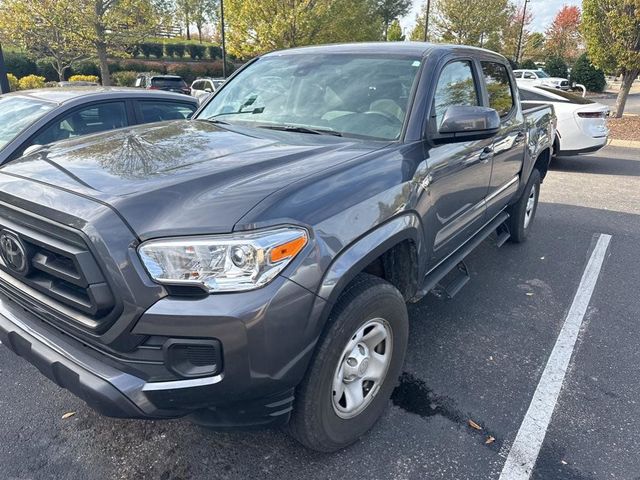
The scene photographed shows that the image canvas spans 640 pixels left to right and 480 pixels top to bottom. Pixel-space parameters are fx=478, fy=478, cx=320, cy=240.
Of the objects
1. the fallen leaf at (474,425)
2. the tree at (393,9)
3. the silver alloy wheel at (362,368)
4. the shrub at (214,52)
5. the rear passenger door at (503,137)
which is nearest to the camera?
the silver alloy wheel at (362,368)

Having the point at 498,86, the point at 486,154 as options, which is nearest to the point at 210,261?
the point at 486,154

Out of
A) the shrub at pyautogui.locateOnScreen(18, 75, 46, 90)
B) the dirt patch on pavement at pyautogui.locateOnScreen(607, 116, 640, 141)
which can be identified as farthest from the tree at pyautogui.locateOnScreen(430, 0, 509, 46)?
the shrub at pyautogui.locateOnScreen(18, 75, 46, 90)

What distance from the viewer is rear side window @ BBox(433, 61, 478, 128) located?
3.00m

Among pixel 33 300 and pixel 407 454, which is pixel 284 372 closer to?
pixel 407 454

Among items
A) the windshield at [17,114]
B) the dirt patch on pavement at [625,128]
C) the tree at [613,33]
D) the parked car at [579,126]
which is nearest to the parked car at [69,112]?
the windshield at [17,114]

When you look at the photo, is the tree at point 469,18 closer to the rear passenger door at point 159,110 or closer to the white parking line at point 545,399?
the rear passenger door at point 159,110

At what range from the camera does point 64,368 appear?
184 cm

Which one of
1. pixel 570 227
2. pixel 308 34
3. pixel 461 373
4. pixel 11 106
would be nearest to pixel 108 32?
pixel 308 34

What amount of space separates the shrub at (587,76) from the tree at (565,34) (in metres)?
17.6

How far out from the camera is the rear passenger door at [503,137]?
152 inches

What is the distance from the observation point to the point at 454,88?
331 cm

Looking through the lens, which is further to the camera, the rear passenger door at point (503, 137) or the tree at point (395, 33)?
the tree at point (395, 33)

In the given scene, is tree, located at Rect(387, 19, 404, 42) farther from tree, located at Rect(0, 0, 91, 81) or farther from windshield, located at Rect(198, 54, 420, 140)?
windshield, located at Rect(198, 54, 420, 140)

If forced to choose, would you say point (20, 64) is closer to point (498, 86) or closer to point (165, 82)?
point (165, 82)
